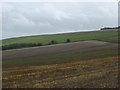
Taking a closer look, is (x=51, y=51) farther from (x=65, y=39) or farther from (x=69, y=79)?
(x=69, y=79)

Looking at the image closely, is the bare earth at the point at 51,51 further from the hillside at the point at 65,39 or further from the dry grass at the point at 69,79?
the dry grass at the point at 69,79

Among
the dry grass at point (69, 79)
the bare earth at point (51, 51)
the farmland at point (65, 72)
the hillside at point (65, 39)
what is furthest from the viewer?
the hillside at point (65, 39)

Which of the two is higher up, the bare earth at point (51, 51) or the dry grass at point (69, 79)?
the dry grass at point (69, 79)

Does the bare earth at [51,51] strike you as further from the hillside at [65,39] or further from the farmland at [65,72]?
the hillside at [65,39]

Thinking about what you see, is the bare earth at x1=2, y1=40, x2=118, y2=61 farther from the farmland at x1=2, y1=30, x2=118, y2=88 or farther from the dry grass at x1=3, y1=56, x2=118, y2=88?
the dry grass at x1=3, y1=56, x2=118, y2=88

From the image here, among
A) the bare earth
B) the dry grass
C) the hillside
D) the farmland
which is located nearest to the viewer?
the dry grass

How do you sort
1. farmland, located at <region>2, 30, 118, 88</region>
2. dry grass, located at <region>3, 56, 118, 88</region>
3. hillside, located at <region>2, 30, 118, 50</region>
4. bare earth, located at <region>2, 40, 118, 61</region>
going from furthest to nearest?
hillside, located at <region>2, 30, 118, 50</region>, bare earth, located at <region>2, 40, 118, 61</region>, farmland, located at <region>2, 30, 118, 88</region>, dry grass, located at <region>3, 56, 118, 88</region>

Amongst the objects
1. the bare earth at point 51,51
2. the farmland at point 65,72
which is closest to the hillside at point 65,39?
the bare earth at point 51,51

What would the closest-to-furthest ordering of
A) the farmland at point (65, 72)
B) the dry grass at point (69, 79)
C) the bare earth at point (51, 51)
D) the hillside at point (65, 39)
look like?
the dry grass at point (69, 79) < the farmland at point (65, 72) < the bare earth at point (51, 51) < the hillside at point (65, 39)

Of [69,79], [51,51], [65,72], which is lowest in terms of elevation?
[51,51]

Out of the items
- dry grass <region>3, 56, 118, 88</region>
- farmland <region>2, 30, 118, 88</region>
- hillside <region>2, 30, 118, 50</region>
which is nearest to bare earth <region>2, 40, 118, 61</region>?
farmland <region>2, 30, 118, 88</region>

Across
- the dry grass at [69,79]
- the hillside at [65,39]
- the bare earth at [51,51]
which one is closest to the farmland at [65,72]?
the dry grass at [69,79]

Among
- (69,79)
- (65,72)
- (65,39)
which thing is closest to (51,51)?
(65,72)

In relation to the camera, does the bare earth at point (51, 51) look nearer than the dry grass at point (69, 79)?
No
